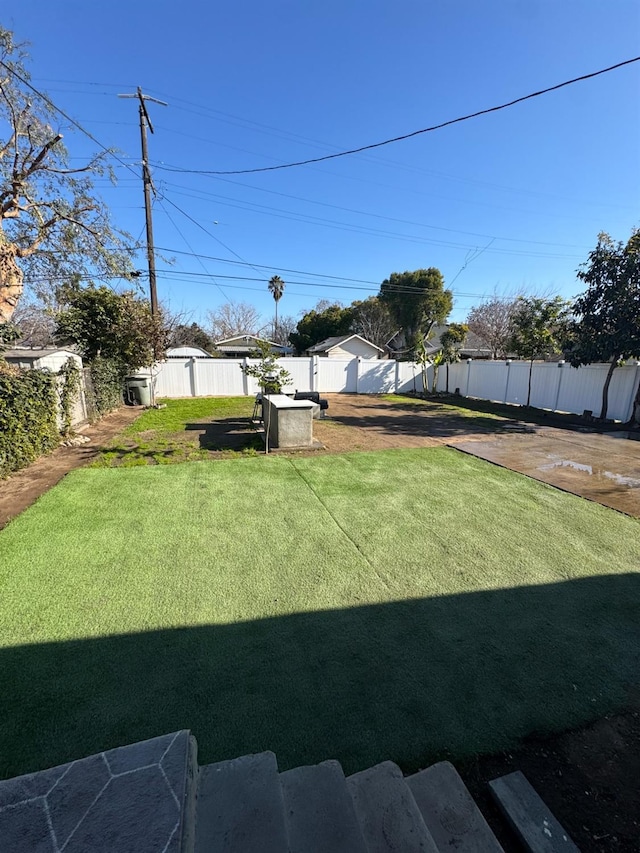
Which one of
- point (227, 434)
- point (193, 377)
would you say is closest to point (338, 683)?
point (227, 434)

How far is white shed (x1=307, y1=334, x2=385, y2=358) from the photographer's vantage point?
29328 mm

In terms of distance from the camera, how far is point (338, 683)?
85.7 inches

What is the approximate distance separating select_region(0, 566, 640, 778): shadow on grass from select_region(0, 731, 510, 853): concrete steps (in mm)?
235

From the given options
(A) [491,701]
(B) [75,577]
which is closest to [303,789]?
(A) [491,701]

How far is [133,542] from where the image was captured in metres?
3.69

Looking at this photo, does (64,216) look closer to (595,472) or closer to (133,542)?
(133,542)

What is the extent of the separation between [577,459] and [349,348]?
24286 millimetres

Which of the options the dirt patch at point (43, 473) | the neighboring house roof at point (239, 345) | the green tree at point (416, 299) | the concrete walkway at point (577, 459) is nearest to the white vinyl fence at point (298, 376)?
the dirt patch at point (43, 473)

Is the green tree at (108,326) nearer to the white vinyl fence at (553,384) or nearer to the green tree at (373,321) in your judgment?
the white vinyl fence at (553,384)

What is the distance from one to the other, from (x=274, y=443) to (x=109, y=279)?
8.45 metres

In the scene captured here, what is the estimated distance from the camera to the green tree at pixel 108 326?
1163 centimetres

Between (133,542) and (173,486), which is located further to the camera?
(173,486)

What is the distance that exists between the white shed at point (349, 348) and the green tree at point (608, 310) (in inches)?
743

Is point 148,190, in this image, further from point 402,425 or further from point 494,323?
point 494,323
